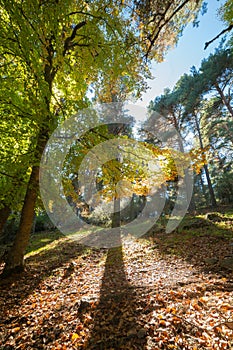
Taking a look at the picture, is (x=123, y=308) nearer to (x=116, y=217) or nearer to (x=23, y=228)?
(x=23, y=228)

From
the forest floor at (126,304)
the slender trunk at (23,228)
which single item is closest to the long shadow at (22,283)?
the forest floor at (126,304)

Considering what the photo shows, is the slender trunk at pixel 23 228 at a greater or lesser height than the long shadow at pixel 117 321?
greater

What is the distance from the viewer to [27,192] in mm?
4906

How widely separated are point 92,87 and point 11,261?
611 cm

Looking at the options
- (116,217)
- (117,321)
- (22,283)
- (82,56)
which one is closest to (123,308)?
(117,321)

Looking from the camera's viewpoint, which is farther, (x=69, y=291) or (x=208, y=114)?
(x=208, y=114)

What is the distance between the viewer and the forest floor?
2.08m

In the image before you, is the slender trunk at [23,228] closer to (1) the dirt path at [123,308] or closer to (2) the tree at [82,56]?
(2) the tree at [82,56]

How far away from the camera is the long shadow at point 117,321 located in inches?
81.8

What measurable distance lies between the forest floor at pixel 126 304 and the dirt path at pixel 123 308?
0.01m

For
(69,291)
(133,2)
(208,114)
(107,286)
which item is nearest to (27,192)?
(69,291)

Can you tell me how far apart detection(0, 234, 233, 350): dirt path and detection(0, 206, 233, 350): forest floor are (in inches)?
0.4

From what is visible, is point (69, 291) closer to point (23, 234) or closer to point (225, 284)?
point (23, 234)

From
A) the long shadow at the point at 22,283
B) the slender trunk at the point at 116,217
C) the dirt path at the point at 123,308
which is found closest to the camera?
the dirt path at the point at 123,308
